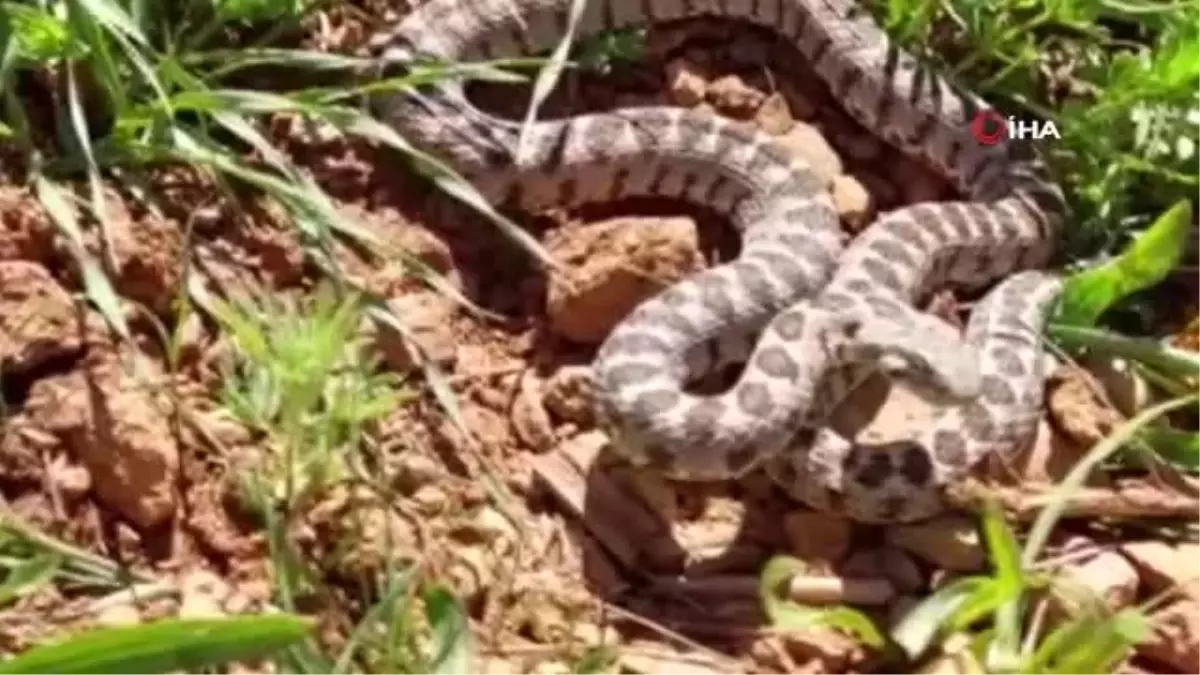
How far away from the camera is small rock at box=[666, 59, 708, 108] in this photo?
6191 mm

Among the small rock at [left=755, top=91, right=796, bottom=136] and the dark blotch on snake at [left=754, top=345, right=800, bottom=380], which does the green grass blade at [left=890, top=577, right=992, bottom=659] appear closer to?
the dark blotch on snake at [left=754, top=345, right=800, bottom=380]

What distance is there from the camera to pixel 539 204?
19.1ft

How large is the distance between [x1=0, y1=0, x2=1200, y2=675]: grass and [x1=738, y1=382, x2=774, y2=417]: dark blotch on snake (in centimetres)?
51

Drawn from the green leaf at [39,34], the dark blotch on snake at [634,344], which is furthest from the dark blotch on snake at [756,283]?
the green leaf at [39,34]

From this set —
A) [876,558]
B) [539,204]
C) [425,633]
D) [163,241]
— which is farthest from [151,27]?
[876,558]

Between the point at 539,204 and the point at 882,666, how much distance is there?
1.58 m

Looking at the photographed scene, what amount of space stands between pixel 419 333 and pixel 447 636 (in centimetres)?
107

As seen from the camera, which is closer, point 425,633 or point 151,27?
point 425,633

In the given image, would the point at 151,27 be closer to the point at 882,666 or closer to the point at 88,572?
the point at 88,572

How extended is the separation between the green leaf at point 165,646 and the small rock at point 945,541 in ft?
6.89

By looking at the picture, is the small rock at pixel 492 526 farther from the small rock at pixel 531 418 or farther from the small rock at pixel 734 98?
the small rock at pixel 734 98

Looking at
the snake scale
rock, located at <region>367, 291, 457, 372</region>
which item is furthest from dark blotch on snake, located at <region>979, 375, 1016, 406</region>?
rock, located at <region>367, 291, 457, 372</region>

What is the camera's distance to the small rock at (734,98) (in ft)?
20.4

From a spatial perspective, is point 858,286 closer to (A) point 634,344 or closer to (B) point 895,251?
(B) point 895,251
